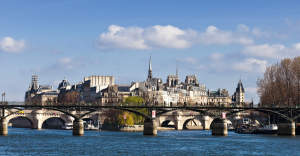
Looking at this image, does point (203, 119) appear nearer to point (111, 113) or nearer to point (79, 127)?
point (111, 113)

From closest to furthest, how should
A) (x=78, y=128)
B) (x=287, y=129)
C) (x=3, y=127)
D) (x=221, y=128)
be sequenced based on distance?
(x=3, y=127) → (x=78, y=128) → (x=287, y=129) → (x=221, y=128)

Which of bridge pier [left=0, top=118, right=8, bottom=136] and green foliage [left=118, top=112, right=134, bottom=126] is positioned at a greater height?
green foliage [left=118, top=112, right=134, bottom=126]

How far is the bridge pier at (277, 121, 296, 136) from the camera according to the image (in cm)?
11806

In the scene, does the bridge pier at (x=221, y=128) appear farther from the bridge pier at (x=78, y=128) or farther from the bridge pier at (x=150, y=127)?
the bridge pier at (x=78, y=128)

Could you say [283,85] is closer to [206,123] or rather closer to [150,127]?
[150,127]

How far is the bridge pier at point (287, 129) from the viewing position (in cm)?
11806

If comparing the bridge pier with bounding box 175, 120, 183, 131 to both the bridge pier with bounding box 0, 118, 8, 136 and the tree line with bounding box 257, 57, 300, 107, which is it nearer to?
the tree line with bounding box 257, 57, 300, 107

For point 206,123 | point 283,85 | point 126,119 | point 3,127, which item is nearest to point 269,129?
point 283,85

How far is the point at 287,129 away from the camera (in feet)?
390

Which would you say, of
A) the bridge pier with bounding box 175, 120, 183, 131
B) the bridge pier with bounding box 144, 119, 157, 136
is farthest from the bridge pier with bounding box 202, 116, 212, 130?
the bridge pier with bounding box 144, 119, 157, 136

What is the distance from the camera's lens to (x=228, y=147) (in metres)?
88.7

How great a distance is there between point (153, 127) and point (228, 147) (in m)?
31.6

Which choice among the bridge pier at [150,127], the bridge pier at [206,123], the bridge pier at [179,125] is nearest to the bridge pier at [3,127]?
the bridge pier at [150,127]

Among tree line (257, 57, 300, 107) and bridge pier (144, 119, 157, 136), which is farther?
tree line (257, 57, 300, 107)
